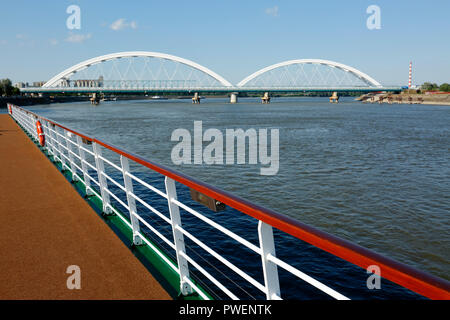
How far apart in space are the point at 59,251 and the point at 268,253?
245cm

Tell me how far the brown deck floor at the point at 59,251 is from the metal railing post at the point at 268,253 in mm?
1070

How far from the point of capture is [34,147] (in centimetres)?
1009

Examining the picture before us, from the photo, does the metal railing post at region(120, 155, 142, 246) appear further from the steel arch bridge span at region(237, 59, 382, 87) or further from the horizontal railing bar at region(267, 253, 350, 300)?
the steel arch bridge span at region(237, 59, 382, 87)

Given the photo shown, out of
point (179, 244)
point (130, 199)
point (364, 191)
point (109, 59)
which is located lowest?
point (364, 191)

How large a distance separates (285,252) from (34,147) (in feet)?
25.0

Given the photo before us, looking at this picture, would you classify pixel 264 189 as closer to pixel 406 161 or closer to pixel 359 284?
pixel 359 284

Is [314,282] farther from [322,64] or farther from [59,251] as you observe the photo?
[322,64]

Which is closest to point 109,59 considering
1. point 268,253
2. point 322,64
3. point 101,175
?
point 322,64

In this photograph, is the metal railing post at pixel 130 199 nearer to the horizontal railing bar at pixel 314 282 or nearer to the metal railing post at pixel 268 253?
the metal railing post at pixel 268 253

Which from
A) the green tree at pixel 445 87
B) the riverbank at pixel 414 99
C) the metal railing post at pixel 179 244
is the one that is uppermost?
the green tree at pixel 445 87

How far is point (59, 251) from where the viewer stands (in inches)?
130

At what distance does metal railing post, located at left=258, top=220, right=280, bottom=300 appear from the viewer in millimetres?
1608

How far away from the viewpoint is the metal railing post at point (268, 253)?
161cm

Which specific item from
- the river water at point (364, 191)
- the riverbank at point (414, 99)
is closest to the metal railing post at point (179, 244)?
the river water at point (364, 191)
